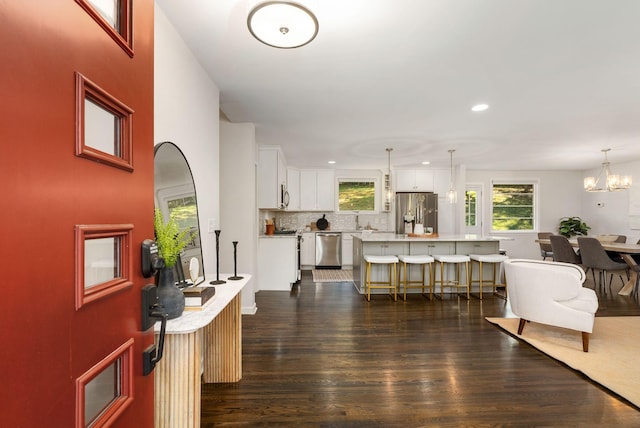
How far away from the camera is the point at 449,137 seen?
4.70 metres

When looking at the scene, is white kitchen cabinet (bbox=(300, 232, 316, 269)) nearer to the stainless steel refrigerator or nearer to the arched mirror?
the stainless steel refrigerator

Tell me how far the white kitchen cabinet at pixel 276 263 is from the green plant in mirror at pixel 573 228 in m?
7.01

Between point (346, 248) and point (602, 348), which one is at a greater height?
point (346, 248)

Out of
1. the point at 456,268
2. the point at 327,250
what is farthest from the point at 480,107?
the point at 327,250

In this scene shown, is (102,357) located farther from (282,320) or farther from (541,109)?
(541,109)

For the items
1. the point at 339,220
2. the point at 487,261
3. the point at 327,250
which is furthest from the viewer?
the point at 339,220

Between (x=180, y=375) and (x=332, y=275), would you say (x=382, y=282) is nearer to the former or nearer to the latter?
(x=332, y=275)

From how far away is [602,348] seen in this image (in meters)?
2.75

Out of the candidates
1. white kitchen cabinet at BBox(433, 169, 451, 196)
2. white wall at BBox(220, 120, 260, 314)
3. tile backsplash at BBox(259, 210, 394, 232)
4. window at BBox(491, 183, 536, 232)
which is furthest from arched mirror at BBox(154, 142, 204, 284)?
window at BBox(491, 183, 536, 232)

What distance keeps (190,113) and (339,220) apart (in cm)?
560

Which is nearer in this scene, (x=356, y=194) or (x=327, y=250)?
(x=327, y=250)

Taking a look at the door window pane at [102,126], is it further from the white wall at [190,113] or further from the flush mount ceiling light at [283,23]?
the flush mount ceiling light at [283,23]

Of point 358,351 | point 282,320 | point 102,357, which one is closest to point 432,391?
point 358,351

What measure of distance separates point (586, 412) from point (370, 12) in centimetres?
285
